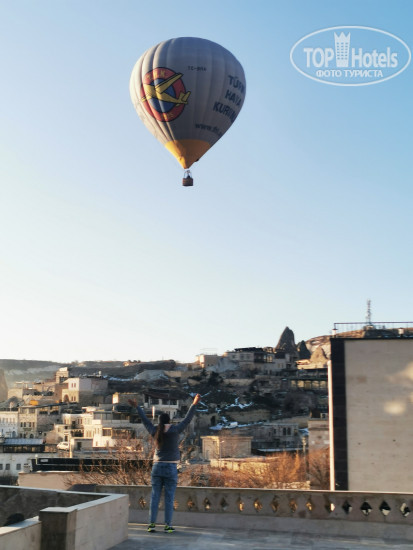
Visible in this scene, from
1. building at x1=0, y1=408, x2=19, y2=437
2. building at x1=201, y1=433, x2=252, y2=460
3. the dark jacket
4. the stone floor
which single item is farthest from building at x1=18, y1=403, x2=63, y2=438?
the dark jacket

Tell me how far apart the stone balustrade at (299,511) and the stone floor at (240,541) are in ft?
1.07

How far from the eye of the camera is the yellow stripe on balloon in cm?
4256

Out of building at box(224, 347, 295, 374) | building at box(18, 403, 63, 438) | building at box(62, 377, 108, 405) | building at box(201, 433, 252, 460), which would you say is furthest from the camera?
building at box(224, 347, 295, 374)

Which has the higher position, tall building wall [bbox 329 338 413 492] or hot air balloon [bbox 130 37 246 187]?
hot air balloon [bbox 130 37 246 187]

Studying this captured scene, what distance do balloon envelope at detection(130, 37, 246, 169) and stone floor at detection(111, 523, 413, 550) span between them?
32659 mm

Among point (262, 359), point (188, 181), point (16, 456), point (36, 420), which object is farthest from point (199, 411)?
point (188, 181)

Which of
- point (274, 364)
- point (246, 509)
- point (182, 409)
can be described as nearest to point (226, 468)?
point (182, 409)

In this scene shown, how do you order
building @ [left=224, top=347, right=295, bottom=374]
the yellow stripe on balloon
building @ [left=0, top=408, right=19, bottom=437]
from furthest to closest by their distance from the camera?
building @ [left=224, top=347, right=295, bottom=374]
building @ [left=0, top=408, right=19, bottom=437]
the yellow stripe on balloon

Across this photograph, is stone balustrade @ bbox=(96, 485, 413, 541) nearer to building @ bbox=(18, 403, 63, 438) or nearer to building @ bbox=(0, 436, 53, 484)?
building @ bbox=(0, 436, 53, 484)

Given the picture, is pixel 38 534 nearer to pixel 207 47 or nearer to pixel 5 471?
pixel 207 47

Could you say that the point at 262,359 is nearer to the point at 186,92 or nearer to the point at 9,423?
the point at 9,423

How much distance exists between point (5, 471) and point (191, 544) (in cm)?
8760

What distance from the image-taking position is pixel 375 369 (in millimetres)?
34562

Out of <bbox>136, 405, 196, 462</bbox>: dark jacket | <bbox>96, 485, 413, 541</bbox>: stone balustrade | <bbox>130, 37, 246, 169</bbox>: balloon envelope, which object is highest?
<bbox>130, 37, 246, 169</bbox>: balloon envelope
